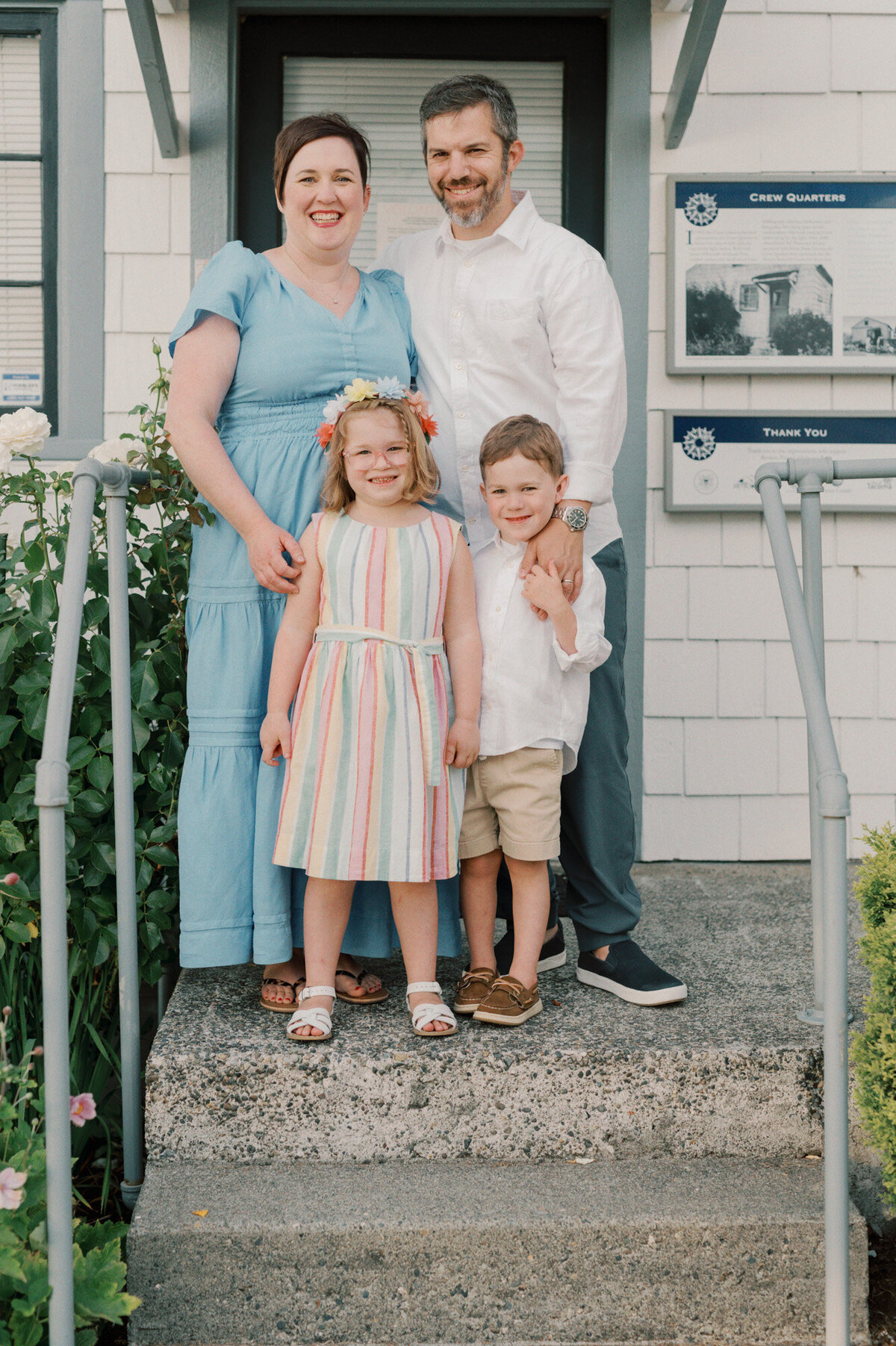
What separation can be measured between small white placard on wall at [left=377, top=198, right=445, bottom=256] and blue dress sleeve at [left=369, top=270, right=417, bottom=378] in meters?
1.07

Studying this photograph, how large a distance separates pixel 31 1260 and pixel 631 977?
1.22 m

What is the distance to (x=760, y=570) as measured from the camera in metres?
3.42

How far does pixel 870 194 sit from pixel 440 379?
5.66 ft

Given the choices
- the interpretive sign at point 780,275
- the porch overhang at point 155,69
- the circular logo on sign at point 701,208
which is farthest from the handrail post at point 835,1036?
the porch overhang at point 155,69

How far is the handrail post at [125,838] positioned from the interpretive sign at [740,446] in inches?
67.4

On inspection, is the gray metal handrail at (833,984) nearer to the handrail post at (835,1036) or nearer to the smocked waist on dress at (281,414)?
the handrail post at (835,1036)

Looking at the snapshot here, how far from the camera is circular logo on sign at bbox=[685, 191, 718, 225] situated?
10.9ft

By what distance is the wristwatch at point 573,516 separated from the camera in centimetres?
226

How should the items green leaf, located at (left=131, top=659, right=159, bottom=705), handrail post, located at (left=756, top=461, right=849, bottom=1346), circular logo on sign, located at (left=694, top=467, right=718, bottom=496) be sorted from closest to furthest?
1. handrail post, located at (left=756, top=461, right=849, bottom=1346)
2. green leaf, located at (left=131, top=659, right=159, bottom=705)
3. circular logo on sign, located at (left=694, top=467, right=718, bottom=496)

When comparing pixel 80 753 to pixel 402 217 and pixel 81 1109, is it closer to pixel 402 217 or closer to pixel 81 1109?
pixel 81 1109

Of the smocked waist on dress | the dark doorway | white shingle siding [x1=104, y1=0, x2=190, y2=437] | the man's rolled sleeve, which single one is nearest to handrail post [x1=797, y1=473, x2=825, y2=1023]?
the man's rolled sleeve

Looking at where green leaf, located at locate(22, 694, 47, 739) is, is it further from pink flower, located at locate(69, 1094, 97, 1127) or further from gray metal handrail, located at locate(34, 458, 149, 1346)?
pink flower, located at locate(69, 1094, 97, 1127)

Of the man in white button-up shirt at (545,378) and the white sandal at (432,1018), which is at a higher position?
the man in white button-up shirt at (545,378)

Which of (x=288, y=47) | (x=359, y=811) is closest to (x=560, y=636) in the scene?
(x=359, y=811)
